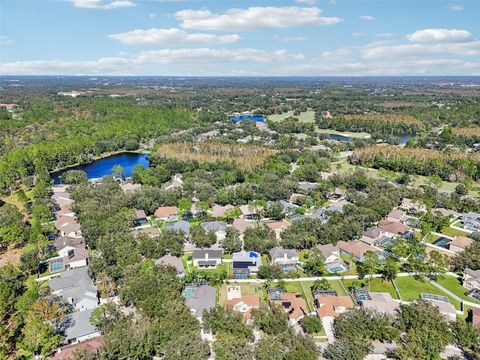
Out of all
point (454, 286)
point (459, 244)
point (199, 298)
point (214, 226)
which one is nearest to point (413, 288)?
point (454, 286)

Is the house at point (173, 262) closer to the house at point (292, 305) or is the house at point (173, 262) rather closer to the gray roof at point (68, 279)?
the gray roof at point (68, 279)

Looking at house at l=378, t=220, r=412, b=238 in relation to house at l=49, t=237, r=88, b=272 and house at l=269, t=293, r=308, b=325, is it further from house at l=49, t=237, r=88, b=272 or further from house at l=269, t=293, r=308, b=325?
house at l=49, t=237, r=88, b=272

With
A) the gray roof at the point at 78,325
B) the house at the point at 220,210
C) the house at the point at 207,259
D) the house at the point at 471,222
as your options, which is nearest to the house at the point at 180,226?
the house at the point at 207,259

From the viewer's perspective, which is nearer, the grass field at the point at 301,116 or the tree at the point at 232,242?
the tree at the point at 232,242

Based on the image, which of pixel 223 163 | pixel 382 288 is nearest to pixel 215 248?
pixel 382 288

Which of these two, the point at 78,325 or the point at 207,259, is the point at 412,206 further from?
the point at 78,325
